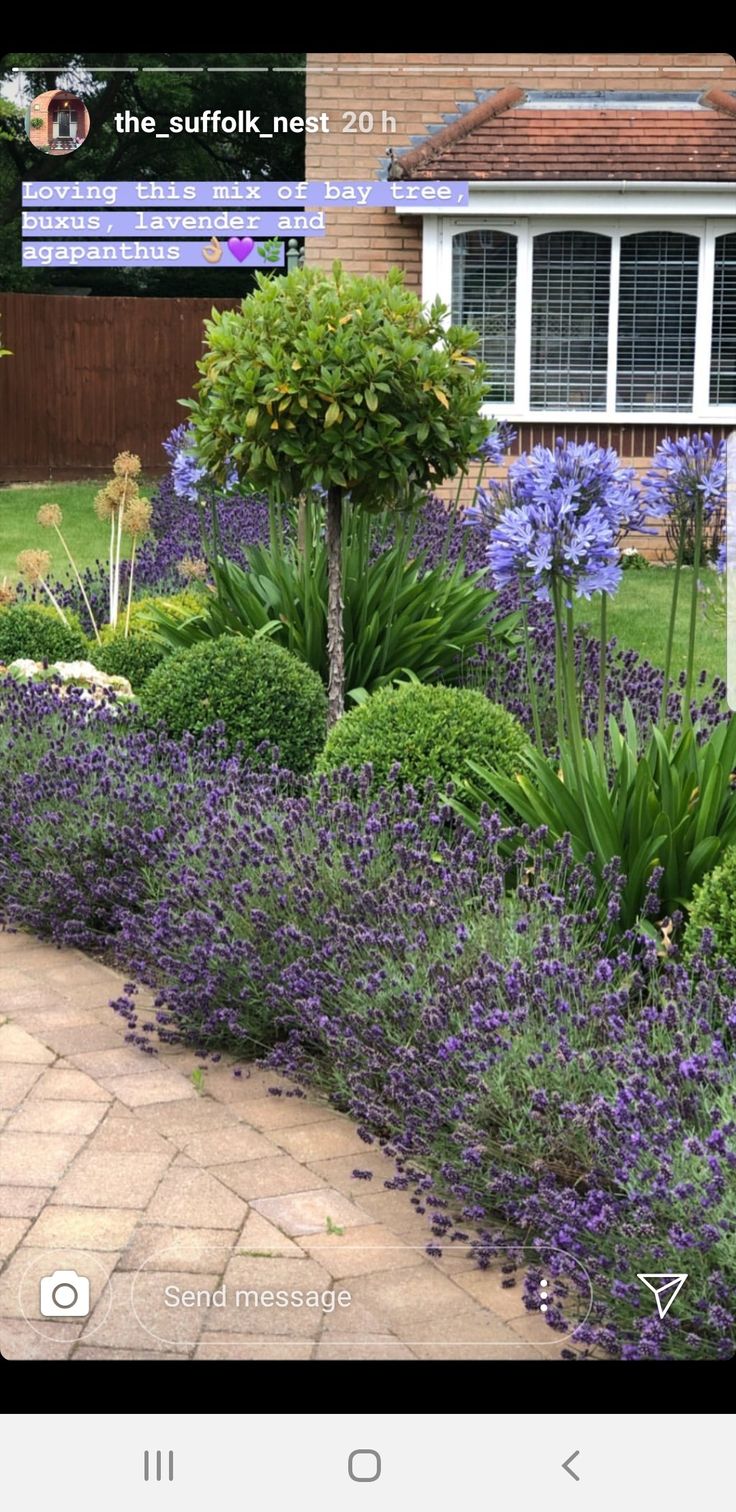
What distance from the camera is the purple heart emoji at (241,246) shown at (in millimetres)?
3445

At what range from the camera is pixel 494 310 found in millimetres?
7363

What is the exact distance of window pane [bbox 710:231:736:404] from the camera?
4.24 meters

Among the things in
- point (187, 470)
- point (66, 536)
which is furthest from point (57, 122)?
point (66, 536)

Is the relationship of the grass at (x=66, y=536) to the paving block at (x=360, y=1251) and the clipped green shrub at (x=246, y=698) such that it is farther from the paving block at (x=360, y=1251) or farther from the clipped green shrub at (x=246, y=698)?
the paving block at (x=360, y=1251)

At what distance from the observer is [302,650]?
22.8 ft

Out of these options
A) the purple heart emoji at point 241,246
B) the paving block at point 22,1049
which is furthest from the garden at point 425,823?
the purple heart emoji at point 241,246

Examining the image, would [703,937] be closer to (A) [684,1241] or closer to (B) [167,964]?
(A) [684,1241]

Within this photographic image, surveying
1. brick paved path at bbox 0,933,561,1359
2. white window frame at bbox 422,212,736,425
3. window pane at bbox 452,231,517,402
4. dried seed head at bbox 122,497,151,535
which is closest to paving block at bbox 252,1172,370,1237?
brick paved path at bbox 0,933,561,1359

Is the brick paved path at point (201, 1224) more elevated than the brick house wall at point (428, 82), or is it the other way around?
the brick house wall at point (428, 82)

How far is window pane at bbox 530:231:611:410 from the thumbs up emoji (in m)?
2.25

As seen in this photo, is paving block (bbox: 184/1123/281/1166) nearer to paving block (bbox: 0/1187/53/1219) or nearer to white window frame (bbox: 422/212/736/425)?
paving block (bbox: 0/1187/53/1219)

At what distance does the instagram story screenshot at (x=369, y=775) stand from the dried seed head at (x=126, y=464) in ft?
0.42

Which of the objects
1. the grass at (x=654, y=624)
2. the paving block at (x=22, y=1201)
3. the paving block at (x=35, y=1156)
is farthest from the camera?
the grass at (x=654, y=624)

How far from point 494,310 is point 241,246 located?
162 inches
